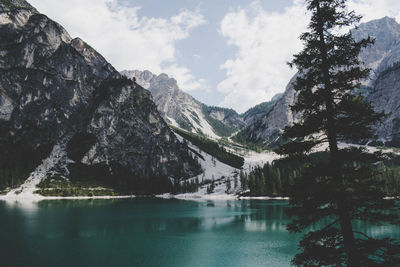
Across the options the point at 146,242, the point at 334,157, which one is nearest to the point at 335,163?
the point at 334,157

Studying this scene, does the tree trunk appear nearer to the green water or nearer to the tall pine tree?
the tall pine tree

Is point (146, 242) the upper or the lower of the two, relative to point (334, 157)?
lower

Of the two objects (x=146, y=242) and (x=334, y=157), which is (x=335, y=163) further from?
(x=146, y=242)

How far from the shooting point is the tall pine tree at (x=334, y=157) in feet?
46.6

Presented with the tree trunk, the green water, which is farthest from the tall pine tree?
the green water

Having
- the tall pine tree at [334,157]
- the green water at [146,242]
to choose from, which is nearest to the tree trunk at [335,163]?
the tall pine tree at [334,157]

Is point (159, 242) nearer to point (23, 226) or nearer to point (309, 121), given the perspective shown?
point (23, 226)

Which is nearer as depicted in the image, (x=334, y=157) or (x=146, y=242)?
(x=334, y=157)

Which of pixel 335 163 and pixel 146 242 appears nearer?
pixel 335 163

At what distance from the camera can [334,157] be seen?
15516 millimetres

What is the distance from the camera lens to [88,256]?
166 feet

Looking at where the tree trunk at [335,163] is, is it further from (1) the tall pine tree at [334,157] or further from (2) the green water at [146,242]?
(2) the green water at [146,242]

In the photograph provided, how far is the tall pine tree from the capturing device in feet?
46.6

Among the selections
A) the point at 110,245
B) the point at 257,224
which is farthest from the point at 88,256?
the point at 257,224
